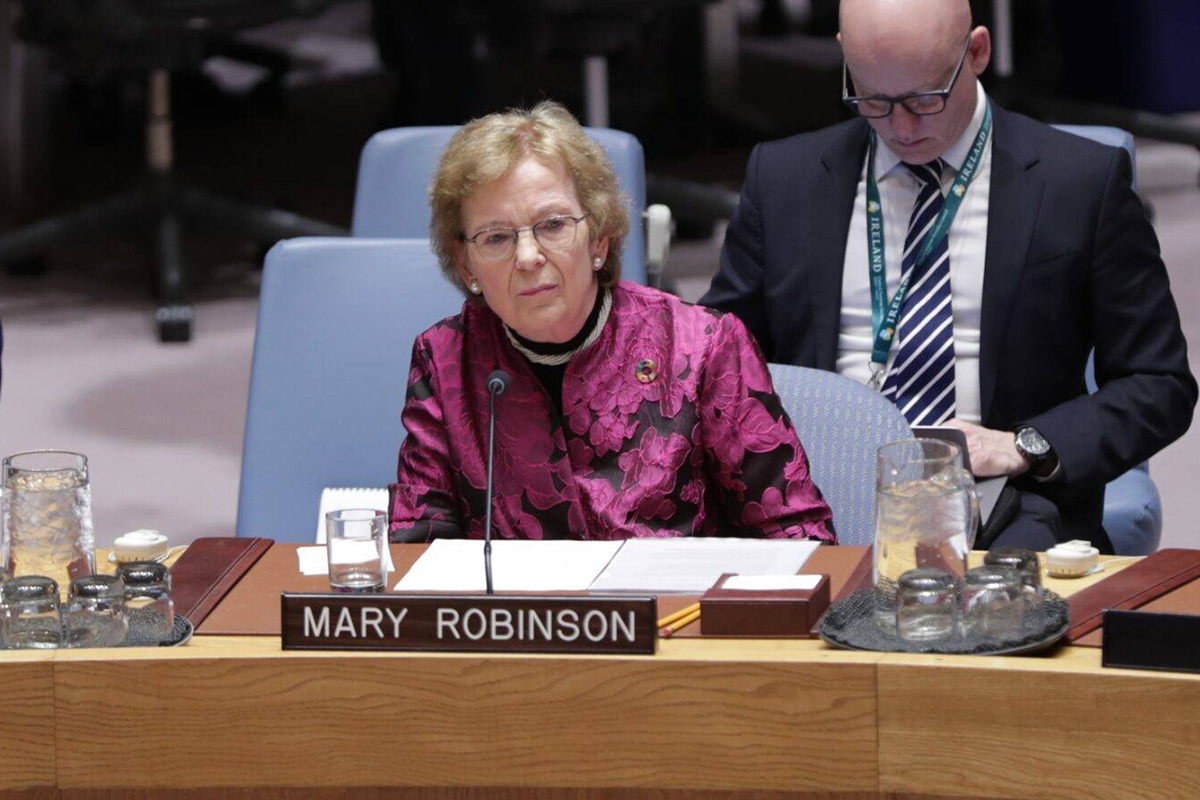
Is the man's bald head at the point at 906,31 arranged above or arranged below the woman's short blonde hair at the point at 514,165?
above

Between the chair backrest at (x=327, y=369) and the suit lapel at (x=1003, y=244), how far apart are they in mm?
725

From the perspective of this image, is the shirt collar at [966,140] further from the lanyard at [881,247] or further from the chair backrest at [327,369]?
the chair backrest at [327,369]

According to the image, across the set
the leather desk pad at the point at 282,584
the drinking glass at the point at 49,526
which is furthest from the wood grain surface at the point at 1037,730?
the drinking glass at the point at 49,526

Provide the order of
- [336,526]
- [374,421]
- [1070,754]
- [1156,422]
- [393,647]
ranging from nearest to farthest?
[1070,754], [393,647], [336,526], [1156,422], [374,421]

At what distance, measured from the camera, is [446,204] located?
243cm

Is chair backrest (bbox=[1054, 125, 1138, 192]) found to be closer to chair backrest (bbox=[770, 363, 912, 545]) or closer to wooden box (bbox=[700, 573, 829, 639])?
chair backrest (bbox=[770, 363, 912, 545])

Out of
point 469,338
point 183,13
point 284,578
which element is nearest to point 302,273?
point 469,338

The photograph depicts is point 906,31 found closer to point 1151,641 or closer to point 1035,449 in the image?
point 1035,449

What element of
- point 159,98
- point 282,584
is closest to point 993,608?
point 282,584

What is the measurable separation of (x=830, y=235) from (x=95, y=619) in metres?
1.31

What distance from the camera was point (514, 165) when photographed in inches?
93.7

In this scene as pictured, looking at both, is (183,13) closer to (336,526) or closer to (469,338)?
(469,338)

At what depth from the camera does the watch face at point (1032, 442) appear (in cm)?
269

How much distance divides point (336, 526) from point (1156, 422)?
124 centimetres
